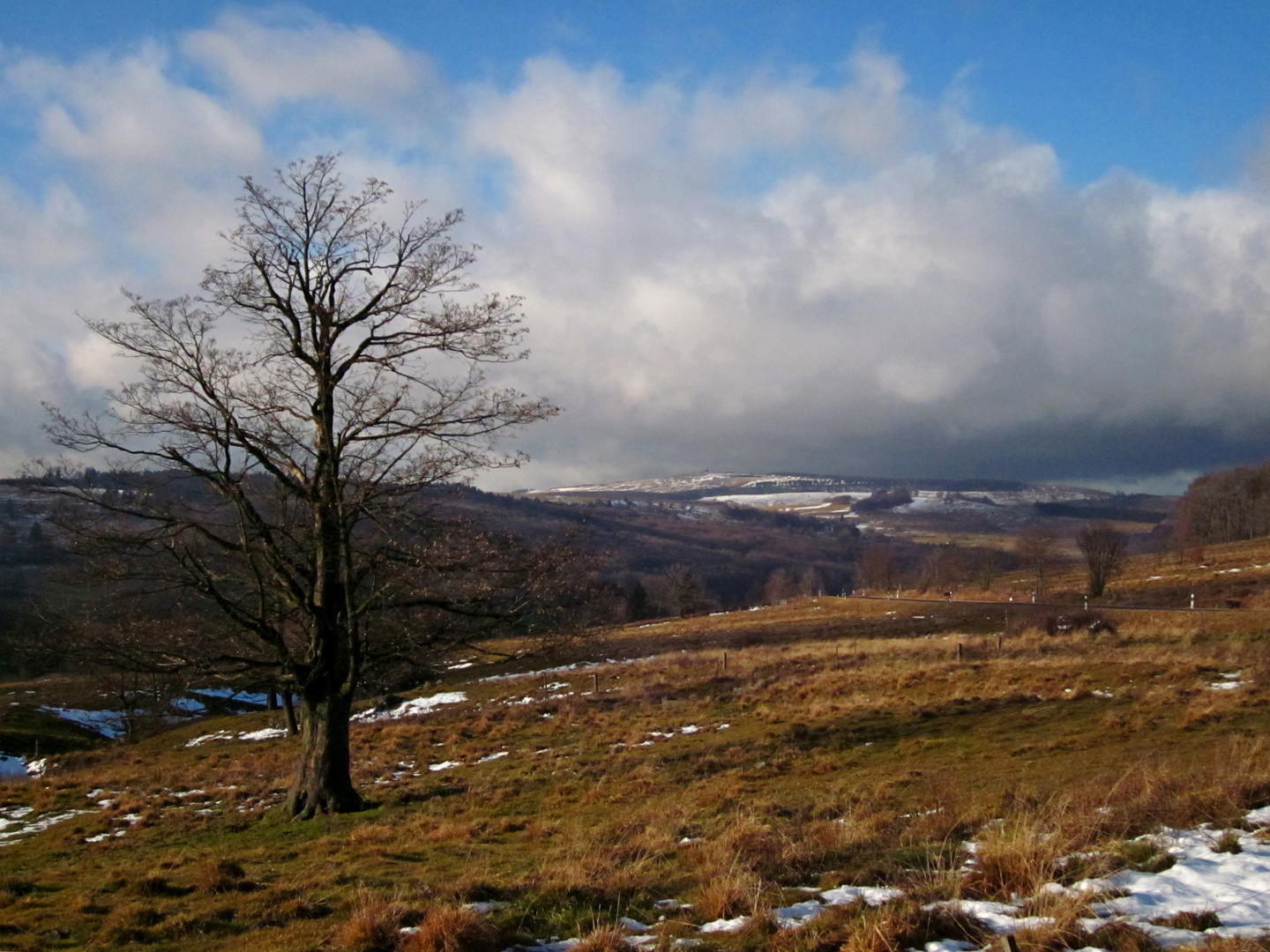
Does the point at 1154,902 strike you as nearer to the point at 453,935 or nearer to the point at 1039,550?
the point at 453,935

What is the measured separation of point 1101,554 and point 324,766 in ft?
166

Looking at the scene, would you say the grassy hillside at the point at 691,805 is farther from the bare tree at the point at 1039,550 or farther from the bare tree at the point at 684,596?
the bare tree at the point at 684,596

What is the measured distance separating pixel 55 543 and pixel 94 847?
15.7 feet

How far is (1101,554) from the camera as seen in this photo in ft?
166

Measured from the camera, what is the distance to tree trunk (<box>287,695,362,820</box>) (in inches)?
528

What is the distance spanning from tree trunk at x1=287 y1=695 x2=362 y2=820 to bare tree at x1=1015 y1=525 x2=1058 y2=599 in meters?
56.0

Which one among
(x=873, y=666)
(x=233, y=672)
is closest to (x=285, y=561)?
(x=233, y=672)

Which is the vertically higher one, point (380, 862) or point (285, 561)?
point (285, 561)

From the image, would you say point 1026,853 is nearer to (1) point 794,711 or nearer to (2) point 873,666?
(1) point 794,711

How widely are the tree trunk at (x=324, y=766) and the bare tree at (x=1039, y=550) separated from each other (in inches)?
2205

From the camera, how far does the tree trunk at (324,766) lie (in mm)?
13414

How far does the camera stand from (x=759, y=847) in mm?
7836

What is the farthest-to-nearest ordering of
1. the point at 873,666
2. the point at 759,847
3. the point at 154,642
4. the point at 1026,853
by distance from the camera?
the point at 873,666 → the point at 154,642 → the point at 759,847 → the point at 1026,853

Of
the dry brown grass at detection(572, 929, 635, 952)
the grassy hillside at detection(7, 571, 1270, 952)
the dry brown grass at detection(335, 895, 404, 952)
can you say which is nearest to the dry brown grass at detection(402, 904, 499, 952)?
the grassy hillside at detection(7, 571, 1270, 952)
